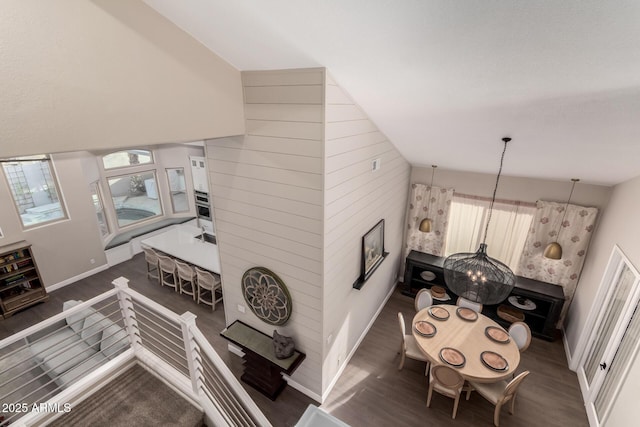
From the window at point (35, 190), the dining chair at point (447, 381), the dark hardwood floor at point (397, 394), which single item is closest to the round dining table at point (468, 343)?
the dining chair at point (447, 381)

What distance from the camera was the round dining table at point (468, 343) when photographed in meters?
3.80

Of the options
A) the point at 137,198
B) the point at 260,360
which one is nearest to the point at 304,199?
the point at 260,360

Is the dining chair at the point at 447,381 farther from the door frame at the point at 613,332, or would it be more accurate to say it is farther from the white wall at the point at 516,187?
the white wall at the point at 516,187

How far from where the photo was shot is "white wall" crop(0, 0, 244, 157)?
1794 mm

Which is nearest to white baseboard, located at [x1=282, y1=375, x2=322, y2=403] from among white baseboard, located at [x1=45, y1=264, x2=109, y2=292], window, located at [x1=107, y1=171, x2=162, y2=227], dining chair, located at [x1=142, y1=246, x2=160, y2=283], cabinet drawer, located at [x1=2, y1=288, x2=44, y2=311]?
dining chair, located at [x1=142, y1=246, x2=160, y2=283]

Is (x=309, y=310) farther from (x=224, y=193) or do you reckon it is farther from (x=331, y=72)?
(x=331, y=72)

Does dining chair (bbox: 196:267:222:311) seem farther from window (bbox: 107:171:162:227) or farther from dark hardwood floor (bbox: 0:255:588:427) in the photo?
window (bbox: 107:171:162:227)

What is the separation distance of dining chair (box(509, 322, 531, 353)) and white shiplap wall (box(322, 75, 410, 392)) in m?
2.13

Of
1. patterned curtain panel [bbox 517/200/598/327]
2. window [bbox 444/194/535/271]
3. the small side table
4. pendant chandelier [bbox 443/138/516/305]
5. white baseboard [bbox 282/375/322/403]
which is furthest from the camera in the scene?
window [bbox 444/194/535/271]

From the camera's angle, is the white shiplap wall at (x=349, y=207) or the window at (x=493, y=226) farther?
the window at (x=493, y=226)

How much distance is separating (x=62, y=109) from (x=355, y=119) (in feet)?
8.37

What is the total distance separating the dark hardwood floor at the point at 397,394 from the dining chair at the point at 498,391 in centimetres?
24

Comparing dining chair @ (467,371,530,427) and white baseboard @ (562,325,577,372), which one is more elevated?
dining chair @ (467,371,530,427)

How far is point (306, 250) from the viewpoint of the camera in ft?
11.2
